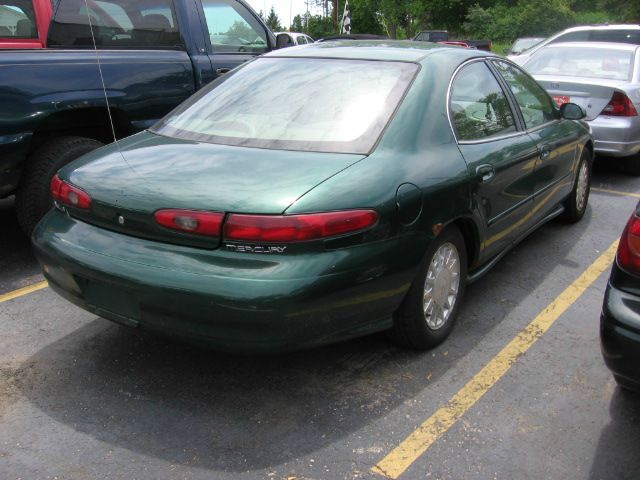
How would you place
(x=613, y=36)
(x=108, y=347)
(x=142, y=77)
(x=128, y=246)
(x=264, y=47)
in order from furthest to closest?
(x=613, y=36)
(x=264, y=47)
(x=142, y=77)
(x=108, y=347)
(x=128, y=246)

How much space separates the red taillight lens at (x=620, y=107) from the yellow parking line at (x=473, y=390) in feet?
10.3

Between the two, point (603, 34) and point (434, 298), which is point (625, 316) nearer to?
point (434, 298)

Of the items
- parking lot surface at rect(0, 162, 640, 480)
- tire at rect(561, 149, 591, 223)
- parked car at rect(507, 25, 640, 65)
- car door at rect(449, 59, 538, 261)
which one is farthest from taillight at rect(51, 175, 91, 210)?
parked car at rect(507, 25, 640, 65)

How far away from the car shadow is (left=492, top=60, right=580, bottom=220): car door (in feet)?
5.65

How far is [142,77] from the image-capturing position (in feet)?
16.0

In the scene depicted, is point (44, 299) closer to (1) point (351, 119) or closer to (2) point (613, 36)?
(1) point (351, 119)

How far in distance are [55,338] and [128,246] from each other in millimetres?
1090

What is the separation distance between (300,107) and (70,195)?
1.20 meters

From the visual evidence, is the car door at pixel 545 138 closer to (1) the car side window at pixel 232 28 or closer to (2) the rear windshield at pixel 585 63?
(1) the car side window at pixel 232 28

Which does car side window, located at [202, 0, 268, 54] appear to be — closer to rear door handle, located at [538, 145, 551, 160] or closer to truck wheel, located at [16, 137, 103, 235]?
truck wheel, located at [16, 137, 103, 235]

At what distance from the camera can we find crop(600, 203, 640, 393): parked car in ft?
7.78

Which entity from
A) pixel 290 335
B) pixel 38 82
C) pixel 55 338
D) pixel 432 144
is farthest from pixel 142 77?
pixel 290 335

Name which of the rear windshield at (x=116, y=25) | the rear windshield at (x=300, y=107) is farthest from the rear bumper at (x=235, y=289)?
the rear windshield at (x=116, y=25)

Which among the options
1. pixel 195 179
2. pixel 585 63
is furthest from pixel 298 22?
pixel 195 179
